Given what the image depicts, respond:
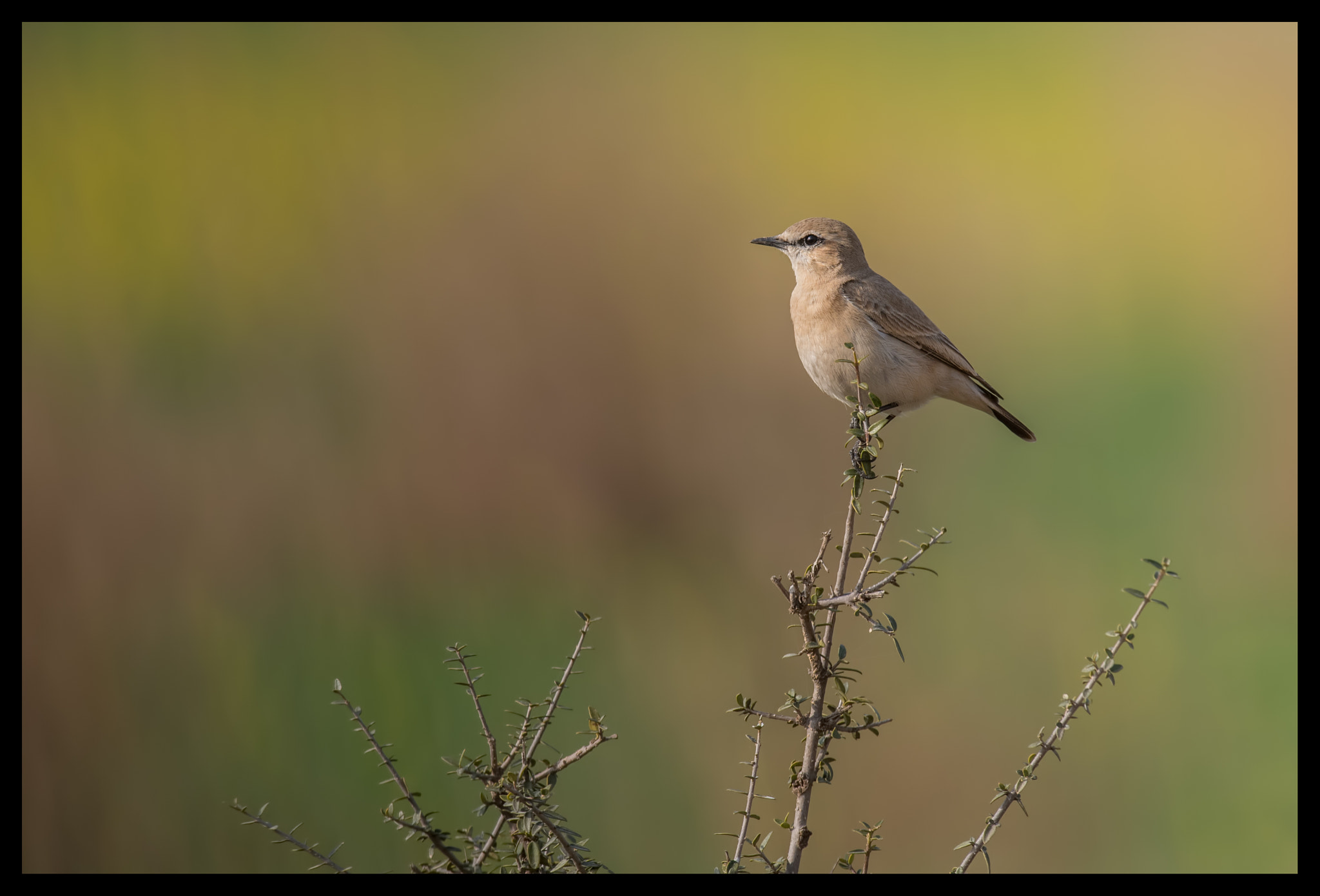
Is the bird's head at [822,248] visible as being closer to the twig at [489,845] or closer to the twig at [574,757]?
the twig at [574,757]

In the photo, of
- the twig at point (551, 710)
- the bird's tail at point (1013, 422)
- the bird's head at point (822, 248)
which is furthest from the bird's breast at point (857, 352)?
the twig at point (551, 710)

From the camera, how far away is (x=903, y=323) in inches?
157

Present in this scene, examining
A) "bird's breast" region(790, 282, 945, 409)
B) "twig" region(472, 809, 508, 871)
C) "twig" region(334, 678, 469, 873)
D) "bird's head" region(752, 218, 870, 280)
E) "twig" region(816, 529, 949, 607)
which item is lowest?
"twig" region(472, 809, 508, 871)

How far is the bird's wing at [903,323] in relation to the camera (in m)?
3.94

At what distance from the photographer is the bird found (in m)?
3.81

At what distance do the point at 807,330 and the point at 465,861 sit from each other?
261 centimetres

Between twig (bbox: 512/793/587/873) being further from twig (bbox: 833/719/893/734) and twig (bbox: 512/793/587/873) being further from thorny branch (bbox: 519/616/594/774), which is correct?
twig (bbox: 833/719/893/734)

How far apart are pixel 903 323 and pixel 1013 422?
0.67 metres

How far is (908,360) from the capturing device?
389cm

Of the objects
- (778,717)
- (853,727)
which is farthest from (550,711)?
(853,727)

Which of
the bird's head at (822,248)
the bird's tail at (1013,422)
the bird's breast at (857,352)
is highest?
the bird's head at (822,248)

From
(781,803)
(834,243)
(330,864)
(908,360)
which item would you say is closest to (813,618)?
(330,864)

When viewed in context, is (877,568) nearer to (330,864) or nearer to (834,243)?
(330,864)

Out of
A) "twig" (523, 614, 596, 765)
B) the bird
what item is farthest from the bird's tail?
"twig" (523, 614, 596, 765)
